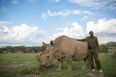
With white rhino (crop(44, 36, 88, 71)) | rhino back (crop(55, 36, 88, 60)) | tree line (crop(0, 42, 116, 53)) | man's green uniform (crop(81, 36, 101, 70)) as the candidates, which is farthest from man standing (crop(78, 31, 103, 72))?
tree line (crop(0, 42, 116, 53))

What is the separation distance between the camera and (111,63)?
40.3ft

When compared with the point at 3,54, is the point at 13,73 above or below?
below

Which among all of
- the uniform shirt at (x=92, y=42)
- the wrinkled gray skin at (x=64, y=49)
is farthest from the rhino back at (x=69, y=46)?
the uniform shirt at (x=92, y=42)

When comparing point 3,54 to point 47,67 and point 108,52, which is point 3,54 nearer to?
point 47,67

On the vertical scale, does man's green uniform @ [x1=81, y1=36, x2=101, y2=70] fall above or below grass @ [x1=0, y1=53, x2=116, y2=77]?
above

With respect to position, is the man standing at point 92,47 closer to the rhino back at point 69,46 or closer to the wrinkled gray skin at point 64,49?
the rhino back at point 69,46

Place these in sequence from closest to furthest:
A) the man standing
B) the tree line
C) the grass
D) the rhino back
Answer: the grass → the rhino back → the man standing → the tree line

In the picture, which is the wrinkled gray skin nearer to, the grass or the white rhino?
the white rhino

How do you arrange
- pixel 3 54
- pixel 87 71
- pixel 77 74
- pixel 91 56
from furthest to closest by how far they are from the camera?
pixel 3 54 < pixel 91 56 < pixel 87 71 < pixel 77 74

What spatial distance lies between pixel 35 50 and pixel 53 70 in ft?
5.12

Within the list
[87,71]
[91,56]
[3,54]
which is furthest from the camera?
[3,54]

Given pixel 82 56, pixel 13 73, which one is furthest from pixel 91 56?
pixel 13 73

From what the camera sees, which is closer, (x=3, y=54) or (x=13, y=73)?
(x=13, y=73)

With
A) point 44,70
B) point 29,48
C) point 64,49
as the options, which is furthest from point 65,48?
point 29,48
